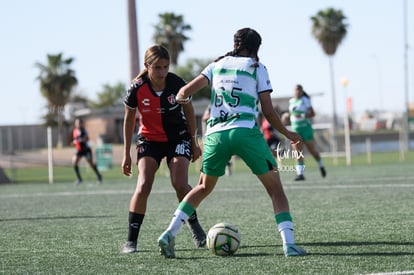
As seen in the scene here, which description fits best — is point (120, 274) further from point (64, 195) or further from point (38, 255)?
point (64, 195)

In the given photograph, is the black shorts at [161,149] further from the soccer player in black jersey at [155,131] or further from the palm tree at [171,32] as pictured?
the palm tree at [171,32]

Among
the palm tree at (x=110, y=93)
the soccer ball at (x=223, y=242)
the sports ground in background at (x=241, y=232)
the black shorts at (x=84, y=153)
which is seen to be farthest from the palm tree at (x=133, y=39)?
the palm tree at (x=110, y=93)

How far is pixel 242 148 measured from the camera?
7176 millimetres

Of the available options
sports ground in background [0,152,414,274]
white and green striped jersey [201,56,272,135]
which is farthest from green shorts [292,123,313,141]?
white and green striped jersey [201,56,272,135]

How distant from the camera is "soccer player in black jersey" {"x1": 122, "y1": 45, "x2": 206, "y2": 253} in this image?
26.3 feet

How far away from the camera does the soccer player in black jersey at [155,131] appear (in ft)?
26.3

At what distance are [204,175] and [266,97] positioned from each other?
0.93 metres

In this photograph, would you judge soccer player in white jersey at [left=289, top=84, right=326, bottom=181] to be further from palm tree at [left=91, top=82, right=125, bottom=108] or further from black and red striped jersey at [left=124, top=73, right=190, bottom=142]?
palm tree at [left=91, top=82, right=125, bottom=108]

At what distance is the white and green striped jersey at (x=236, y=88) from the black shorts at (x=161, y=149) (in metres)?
1.04

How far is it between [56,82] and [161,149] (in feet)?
220

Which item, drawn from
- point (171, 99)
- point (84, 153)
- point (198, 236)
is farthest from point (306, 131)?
point (171, 99)

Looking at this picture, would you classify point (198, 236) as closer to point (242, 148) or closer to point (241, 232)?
point (241, 232)

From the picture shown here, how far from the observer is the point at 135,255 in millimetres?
7828

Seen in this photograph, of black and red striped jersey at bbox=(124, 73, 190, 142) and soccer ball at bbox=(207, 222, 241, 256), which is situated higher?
black and red striped jersey at bbox=(124, 73, 190, 142)
